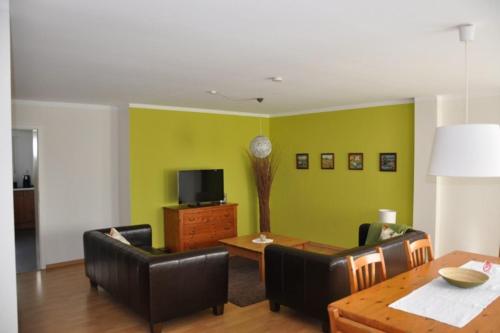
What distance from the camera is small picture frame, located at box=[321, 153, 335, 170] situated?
6844mm

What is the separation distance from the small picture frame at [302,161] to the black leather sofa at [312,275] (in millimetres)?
3121

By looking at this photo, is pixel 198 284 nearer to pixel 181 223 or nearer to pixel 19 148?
pixel 181 223

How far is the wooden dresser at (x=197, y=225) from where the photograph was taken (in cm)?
614

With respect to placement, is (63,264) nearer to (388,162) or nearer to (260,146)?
(260,146)

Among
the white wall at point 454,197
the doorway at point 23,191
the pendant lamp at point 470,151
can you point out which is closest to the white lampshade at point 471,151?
the pendant lamp at point 470,151

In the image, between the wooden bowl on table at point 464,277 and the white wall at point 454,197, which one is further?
the white wall at point 454,197

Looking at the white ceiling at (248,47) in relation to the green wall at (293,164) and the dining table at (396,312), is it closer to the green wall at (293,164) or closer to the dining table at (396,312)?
the green wall at (293,164)

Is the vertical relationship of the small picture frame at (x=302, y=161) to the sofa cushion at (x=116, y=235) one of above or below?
above

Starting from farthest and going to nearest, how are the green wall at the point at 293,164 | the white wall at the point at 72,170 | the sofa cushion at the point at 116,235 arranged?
the green wall at the point at 293,164, the white wall at the point at 72,170, the sofa cushion at the point at 116,235

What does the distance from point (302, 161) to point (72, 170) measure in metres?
3.87

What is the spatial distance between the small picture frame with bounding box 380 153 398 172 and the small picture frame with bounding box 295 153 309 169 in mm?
1465

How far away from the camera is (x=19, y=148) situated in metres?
8.89

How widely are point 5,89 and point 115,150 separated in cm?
446

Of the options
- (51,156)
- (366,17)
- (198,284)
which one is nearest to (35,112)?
(51,156)
